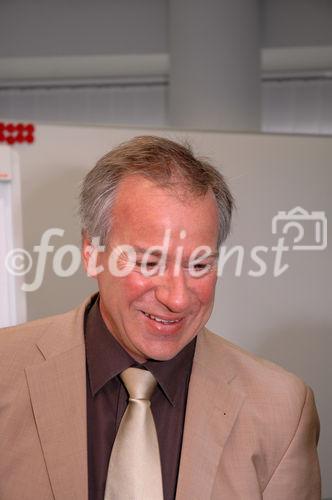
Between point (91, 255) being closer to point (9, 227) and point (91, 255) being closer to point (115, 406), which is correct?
point (115, 406)

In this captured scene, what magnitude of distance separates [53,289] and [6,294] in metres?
0.38

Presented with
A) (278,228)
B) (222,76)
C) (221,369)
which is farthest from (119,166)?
(222,76)

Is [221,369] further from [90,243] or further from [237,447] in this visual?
[90,243]

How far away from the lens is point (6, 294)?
2303 millimetres

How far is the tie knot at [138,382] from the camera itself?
3.91 ft

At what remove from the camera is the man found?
112cm

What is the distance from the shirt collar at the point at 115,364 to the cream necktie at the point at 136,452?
0.02 metres

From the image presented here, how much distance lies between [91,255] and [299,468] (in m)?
0.57

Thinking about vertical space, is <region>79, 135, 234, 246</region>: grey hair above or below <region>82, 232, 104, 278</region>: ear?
above

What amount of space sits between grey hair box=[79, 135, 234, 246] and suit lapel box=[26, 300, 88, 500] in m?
0.23
